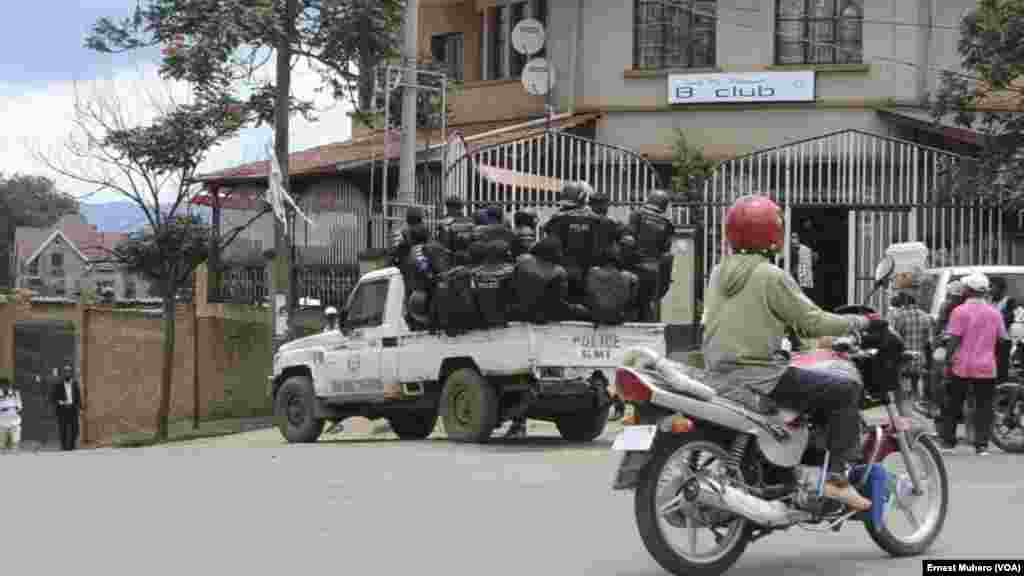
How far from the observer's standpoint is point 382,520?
33.0 feet

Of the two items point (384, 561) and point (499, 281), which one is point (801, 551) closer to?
point (384, 561)

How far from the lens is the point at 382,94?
23859 millimetres

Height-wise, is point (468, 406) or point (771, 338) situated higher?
point (771, 338)

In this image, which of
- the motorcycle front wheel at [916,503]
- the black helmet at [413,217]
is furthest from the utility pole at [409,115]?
the motorcycle front wheel at [916,503]

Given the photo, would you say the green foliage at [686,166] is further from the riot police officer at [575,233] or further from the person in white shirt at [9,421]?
the person in white shirt at [9,421]

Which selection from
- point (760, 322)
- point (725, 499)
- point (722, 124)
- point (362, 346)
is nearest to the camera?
point (725, 499)

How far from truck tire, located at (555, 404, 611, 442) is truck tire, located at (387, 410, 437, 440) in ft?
5.89

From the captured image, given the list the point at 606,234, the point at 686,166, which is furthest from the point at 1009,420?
the point at 686,166

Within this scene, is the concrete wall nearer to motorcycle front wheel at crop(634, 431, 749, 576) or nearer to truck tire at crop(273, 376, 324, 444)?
truck tire at crop(273, 376, 324, 444)

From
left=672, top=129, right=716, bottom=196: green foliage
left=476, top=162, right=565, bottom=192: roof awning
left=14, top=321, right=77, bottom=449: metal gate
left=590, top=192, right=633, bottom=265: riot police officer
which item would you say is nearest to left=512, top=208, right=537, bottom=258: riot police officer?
left=590, top=192, right=633, bottom=265: riot police officer

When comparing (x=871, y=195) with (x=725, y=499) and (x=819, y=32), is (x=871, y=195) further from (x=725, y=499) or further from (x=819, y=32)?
(x=725, y=499)

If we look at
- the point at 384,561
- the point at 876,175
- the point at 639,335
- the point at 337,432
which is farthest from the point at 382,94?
the point at 384,561

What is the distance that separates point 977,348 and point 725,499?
8607 millimetres

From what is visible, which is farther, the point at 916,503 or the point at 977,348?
the point at 977,348
